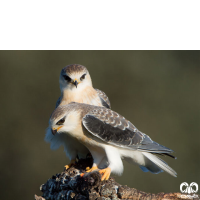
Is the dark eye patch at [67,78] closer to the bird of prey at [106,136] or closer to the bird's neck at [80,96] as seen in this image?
the bird's neck at [80,96]

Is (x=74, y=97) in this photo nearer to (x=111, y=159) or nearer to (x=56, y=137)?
(x=56, y=137)

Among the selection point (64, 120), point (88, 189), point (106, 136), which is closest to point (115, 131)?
point (106, 136)

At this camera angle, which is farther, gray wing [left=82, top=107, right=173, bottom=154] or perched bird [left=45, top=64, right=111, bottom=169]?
perched bird [left=45, top=64, right=111, bottom=169]

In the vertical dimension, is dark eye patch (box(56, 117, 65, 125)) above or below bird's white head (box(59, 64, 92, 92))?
below

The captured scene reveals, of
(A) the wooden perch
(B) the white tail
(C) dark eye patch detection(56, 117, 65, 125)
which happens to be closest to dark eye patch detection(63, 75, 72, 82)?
(C) dark eye patch detection(56, 117, 65, 125)

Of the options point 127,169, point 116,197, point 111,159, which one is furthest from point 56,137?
point 127,169

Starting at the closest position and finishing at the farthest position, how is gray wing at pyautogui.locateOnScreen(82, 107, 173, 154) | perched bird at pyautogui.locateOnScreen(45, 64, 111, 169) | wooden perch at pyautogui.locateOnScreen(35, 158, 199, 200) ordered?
wooden perch at pyautogui.locateOnScreen(35, 158, 199, 200) → gray wing at pyautogui.locateOnScreen(82, 107, 173, 154) → perched bird at pyautogui.locateOnScreen(45, 64, 111, 169)

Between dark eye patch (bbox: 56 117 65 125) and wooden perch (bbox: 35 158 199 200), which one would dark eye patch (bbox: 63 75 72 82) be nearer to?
dark eye patch (bbox: 56 117 65 125)

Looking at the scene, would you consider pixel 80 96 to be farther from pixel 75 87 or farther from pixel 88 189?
pixel 88 189
